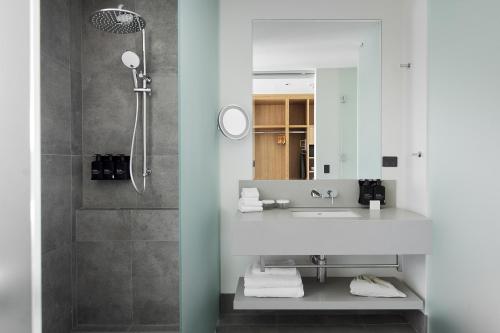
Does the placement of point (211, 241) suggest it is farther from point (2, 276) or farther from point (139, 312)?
point (2, 276)

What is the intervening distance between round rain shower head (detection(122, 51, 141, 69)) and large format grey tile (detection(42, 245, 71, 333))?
4.49 feet

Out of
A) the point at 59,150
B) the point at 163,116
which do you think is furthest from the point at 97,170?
the point at 163,116

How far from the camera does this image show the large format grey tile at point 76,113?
2.45 metres

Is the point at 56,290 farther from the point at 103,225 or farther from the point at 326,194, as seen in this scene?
the point at 326,194

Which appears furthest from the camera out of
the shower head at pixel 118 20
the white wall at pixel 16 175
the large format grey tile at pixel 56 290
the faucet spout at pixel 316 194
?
the faucet spout at pixel 316 194

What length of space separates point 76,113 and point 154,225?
102 cm

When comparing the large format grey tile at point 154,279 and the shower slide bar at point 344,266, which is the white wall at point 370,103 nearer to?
A: the shower slide bar at point 344,266

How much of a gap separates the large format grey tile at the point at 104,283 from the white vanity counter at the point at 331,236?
1020 mm

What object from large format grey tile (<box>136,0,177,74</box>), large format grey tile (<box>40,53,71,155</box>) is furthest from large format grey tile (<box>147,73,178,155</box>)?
large format grey tile (<box>40,53,71,155</box>)

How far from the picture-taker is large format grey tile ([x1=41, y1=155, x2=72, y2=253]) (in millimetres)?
2123

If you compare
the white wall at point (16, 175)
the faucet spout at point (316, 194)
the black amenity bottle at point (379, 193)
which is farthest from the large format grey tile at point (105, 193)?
the white wall at point (16, 175)

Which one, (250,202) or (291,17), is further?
(291,17)

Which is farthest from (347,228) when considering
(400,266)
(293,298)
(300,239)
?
(400,266)

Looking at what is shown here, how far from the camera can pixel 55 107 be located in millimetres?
2256
